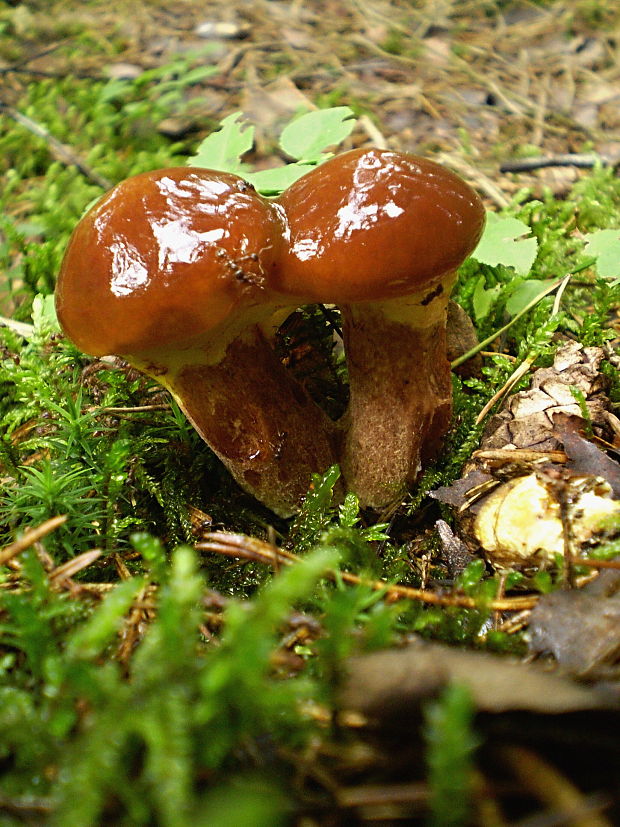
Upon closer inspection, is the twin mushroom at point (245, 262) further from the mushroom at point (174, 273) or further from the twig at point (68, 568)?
the twig at point (68, 568)

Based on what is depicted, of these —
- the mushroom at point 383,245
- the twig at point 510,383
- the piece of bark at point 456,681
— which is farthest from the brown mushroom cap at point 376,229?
the piece of bark at point 456,681

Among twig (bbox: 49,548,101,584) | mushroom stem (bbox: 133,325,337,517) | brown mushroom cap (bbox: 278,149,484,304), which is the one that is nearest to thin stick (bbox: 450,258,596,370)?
mushroom stem (bbox: 133,325,337,517)

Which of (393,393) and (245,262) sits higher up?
(245,262)

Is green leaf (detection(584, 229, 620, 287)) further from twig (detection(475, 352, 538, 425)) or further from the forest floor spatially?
twig (detection(475, 352, 538, 425))

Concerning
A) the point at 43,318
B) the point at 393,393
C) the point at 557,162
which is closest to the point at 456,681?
the point at 393,393

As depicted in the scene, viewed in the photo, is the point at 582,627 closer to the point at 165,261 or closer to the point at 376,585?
the point at 376,585

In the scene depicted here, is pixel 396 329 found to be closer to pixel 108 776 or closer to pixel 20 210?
pixel 108 776

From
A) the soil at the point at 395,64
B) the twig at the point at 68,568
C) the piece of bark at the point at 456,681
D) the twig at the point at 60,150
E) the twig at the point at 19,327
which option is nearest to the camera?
the piece of bark at the point at 456,681
